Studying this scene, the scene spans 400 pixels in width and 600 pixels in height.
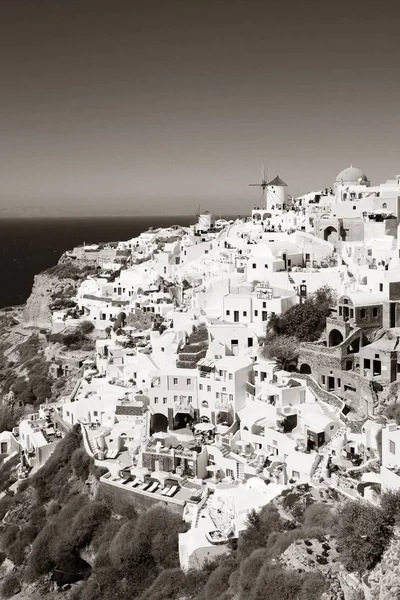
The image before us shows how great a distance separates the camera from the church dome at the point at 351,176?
4366 centimetres

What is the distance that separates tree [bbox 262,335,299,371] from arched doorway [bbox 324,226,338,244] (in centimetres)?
1054

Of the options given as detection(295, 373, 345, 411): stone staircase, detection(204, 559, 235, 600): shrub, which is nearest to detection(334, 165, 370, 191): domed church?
detection(295, 373, 345, 411): stone staircase

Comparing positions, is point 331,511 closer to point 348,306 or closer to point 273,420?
Result: point 273,420

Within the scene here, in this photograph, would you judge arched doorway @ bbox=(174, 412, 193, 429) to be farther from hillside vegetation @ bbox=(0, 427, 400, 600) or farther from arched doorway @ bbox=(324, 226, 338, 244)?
arched doorway @ bbox=(324, 226, 338, 244)

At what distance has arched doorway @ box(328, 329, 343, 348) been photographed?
81.4ft

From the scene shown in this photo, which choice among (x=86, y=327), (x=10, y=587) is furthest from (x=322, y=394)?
(x=86, y=327)

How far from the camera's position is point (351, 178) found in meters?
43.8

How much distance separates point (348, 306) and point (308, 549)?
11991 mm

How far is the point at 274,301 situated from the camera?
28.1 meters

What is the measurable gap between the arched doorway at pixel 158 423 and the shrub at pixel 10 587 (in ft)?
24.0

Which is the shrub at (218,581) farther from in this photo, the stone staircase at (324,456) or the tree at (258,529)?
the stone staircase at (324,456)

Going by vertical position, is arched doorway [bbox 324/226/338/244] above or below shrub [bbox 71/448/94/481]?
above

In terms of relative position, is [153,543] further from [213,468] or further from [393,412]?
[393,412]

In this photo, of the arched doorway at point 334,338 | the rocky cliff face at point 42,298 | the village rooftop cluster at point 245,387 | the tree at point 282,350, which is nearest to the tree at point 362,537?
the village rooftop cluster at point 245,387
